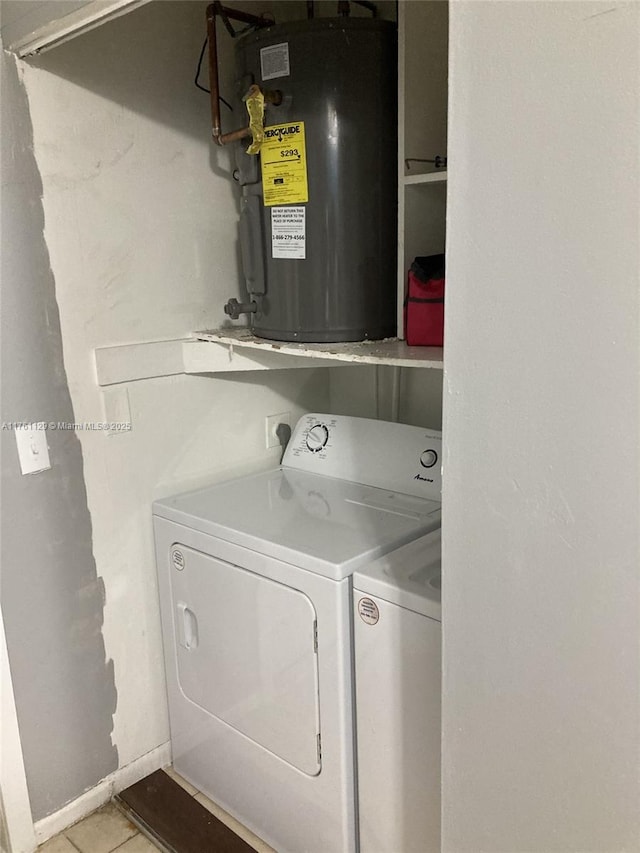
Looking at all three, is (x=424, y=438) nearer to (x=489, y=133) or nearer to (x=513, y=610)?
(x=513, y=610)

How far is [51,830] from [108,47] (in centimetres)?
209

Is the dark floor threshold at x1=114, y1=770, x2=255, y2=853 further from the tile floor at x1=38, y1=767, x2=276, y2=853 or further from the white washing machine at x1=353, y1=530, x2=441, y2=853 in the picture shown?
the white washing machine at x1=353, y1=530, x2=441, y2=853

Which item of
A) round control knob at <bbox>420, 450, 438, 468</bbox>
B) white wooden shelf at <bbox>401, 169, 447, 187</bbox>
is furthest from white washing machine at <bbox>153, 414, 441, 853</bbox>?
white wooden shelf at <bbox>401, 169, 447, 187</bbox>

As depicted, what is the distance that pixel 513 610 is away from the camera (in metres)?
0.91

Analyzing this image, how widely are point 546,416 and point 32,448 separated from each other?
1.31 meters

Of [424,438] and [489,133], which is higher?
[489,133]

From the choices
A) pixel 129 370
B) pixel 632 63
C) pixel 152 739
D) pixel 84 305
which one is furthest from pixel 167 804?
pixel 632 63

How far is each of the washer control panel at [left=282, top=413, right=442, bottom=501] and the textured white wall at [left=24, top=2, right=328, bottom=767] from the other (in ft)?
0.69

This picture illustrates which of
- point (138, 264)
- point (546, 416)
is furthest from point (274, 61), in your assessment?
point (546, 416)

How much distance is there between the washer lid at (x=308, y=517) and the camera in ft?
5.12

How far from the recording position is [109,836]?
72.4 inches

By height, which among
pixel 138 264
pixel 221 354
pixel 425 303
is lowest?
pixel 221 354

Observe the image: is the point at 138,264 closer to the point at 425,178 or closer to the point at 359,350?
the point at 359,350

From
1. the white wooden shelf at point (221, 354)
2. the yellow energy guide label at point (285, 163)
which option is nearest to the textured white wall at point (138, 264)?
the white wooden shelf at point (221, 354)
